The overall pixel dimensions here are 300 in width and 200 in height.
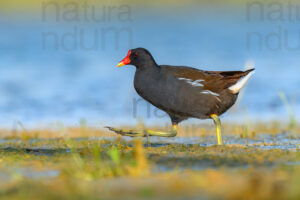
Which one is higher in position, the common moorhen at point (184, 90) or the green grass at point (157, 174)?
the common moorhen at point (184, 90)

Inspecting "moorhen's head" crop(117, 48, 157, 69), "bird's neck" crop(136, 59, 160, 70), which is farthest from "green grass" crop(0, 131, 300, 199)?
"moorhen's head" crop(117, 48, 157, 69)

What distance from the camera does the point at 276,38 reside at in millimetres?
20375

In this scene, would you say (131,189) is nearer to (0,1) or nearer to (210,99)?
(210,99)

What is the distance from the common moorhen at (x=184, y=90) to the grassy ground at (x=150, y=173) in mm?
764

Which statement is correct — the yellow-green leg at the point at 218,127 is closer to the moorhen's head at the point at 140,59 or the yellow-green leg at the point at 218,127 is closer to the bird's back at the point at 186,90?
the bird's back at the point at 186,90

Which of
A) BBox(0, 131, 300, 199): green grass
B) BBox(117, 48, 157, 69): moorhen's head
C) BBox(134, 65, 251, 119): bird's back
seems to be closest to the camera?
BBox(0, 131, 300, 199): green grass

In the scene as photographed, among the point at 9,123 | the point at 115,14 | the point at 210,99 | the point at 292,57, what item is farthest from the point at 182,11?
the point at 210,99

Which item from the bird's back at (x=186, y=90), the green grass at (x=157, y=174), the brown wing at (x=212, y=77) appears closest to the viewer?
the green grass at (x=157, y=174)

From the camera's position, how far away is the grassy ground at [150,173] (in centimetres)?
330

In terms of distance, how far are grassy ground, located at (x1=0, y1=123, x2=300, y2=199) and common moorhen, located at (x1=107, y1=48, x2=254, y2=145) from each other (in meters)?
0.76

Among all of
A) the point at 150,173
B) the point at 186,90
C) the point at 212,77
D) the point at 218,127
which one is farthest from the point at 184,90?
the point at 150,173

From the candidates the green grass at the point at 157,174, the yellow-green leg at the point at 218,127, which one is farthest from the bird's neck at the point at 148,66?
the green grass at the point at 157,174

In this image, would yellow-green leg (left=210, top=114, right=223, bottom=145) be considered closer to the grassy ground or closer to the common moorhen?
the common moorhen

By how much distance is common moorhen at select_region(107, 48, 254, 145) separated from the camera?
24.5ft
